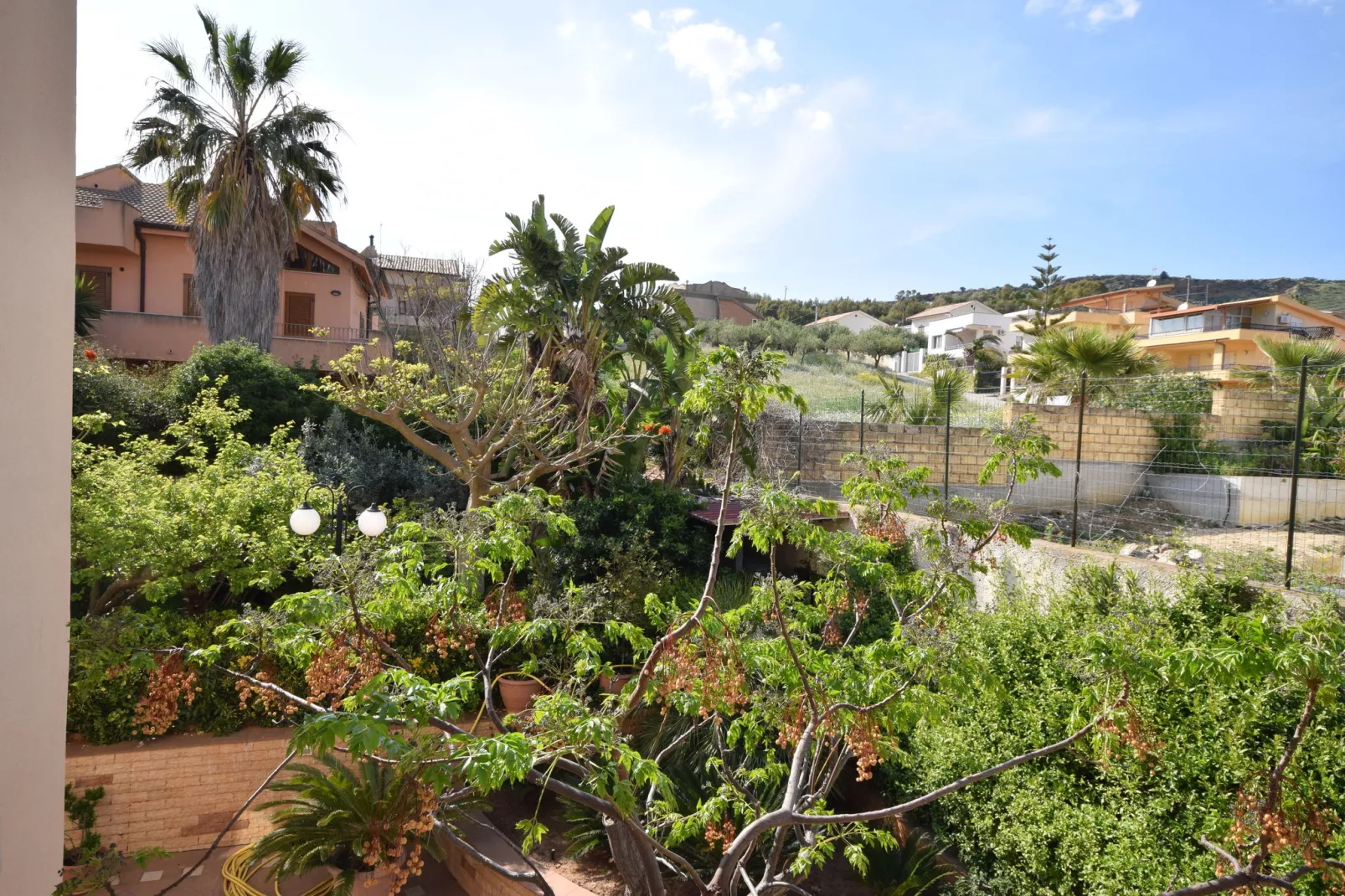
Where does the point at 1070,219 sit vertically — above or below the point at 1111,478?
above

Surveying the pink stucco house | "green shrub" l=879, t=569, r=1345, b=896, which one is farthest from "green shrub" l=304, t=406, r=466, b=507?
"green shrub" l=879, t=569, r=1345, b=896

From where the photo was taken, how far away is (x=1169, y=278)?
6300 cm

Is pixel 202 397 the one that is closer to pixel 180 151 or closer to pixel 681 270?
pixel 180 151

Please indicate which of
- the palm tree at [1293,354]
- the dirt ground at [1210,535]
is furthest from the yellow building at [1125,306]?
the dirt ground at [1210,535]

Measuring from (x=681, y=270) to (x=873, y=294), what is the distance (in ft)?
196

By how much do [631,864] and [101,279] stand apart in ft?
70.4

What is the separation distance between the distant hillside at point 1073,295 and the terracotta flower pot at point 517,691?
4107cm

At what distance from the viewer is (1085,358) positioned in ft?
42.1

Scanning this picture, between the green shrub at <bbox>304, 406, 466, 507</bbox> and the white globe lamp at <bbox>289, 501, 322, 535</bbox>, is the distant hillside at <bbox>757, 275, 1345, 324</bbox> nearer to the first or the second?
the green shrub at <bbox>304, 406, 466, 507</bbox>

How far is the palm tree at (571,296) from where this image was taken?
1053 cm

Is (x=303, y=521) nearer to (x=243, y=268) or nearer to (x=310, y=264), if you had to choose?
(x=243, y=268)

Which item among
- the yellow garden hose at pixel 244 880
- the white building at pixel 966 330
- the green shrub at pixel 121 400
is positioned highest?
the white building at pixel 966 330

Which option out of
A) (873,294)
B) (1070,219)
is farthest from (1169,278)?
(1070,219)

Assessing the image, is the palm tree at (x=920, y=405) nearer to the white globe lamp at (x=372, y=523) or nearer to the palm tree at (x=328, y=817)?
the white globe lamp at (x=372, y=523)
